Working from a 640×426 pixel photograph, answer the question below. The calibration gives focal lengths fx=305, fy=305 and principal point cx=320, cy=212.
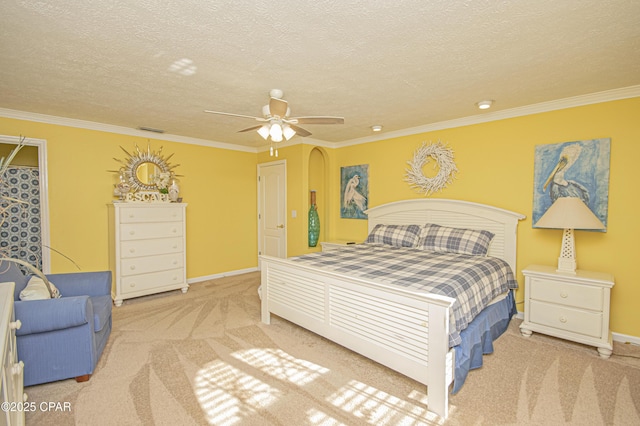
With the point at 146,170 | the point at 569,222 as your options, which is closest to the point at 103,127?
the point at 146,170

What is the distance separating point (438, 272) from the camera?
263cm

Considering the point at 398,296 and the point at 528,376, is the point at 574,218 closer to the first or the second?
the point at 528,376

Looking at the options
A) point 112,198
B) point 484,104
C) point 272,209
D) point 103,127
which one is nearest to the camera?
point 484,104

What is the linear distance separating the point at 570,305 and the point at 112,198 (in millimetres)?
5509

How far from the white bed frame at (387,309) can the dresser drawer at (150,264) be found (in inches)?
70.2

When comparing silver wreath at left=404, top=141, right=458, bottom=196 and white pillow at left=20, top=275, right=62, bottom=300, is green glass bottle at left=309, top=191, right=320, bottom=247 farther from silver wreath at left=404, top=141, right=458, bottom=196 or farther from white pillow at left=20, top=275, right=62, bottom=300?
white pillow at left=20, top=275, right=62, bottom=300

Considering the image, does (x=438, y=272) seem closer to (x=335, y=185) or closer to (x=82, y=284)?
(x=335, y=185)

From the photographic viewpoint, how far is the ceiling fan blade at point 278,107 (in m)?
2.38

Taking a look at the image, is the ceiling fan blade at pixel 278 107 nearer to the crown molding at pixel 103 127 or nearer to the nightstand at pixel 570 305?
the nightstand at pixel 570 305

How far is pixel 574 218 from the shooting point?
9.09 ft

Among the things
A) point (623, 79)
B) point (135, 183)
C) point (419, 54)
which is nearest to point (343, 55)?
point (419, 54)

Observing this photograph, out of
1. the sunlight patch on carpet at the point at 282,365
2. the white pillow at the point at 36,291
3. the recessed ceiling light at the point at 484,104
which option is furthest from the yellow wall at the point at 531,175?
the white pillow at the point at 36,291

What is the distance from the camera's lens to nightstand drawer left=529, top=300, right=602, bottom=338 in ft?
8.70

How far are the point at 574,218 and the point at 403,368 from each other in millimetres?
2111
